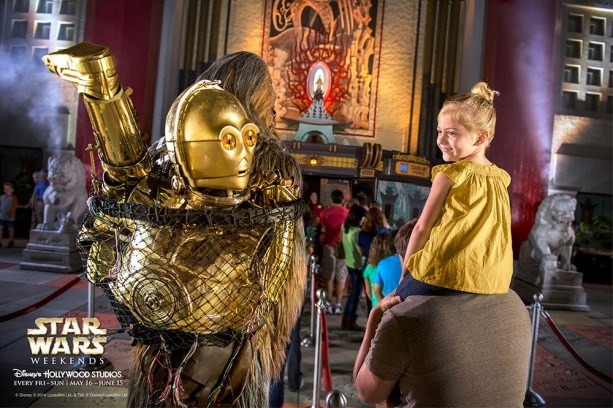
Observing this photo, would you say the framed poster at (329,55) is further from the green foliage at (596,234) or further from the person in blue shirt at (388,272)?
the person in blue shirt at (388,272)

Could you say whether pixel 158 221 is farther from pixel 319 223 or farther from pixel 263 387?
pixel 319 223

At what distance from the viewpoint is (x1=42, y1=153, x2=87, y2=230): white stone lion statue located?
19.0 feet

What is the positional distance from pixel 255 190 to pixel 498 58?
4.18 metres

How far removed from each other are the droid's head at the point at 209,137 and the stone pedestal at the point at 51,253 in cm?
409

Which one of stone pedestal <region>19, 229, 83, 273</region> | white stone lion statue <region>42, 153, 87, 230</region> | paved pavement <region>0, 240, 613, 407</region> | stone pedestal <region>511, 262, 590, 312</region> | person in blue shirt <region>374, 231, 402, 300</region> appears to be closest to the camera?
paved pavement <region>0, 240, 613, 407</region>

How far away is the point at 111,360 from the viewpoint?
2.99 meters

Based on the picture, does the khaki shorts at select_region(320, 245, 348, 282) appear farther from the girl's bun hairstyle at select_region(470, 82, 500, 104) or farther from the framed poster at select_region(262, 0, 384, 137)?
the framed poster at select_region(262, 0, 384, 137)

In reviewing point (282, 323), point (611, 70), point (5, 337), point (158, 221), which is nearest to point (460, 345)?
point (282, 323)

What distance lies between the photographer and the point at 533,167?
223 inches

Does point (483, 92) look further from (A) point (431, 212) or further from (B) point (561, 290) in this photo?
(B) point (561, 290)

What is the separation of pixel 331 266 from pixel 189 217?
4486 mm

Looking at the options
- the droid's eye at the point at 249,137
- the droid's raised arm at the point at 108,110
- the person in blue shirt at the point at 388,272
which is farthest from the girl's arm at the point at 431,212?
the person in blue shirt at the point at 388,272

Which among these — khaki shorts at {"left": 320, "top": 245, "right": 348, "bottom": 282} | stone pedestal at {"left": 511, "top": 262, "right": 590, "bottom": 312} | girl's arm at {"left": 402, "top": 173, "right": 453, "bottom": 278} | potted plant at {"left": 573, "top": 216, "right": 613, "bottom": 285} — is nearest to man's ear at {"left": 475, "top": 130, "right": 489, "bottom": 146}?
girl's arm at {"left": 402, "top": 173, "right": 453, "bottom": 278}

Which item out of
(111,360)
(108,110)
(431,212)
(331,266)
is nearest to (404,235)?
(431,212)
